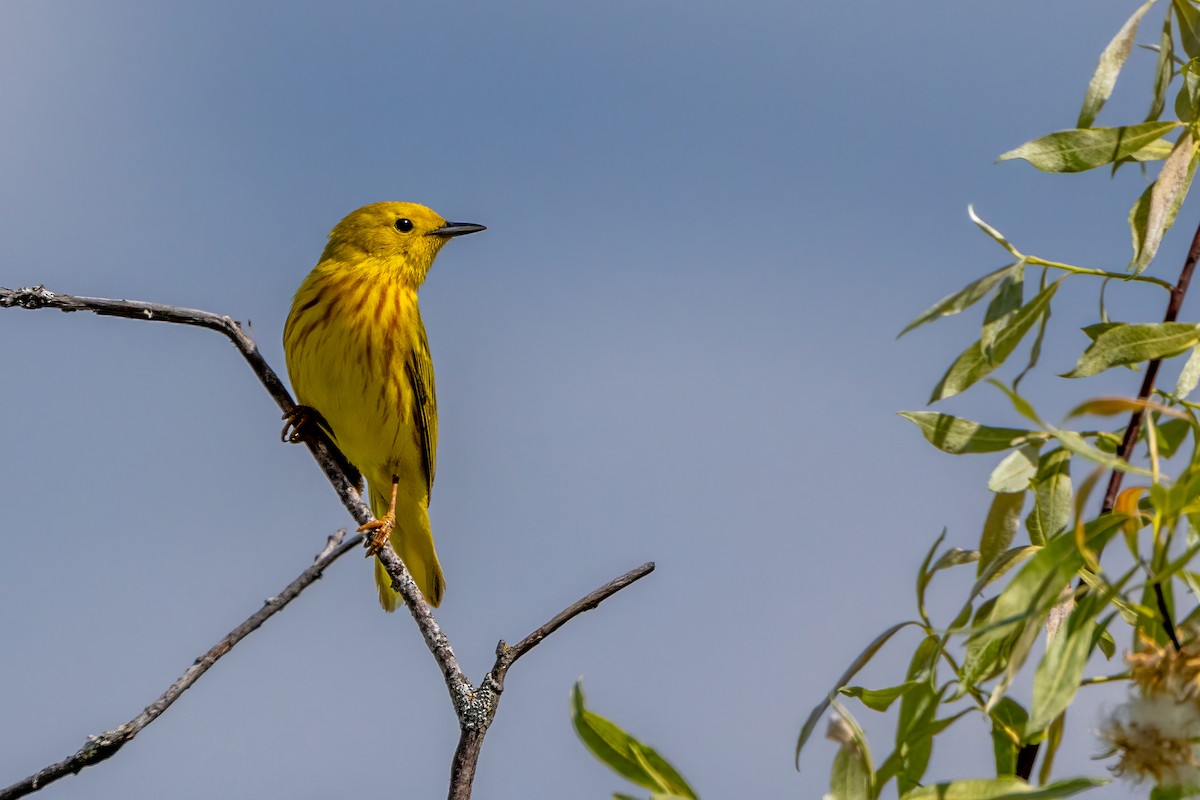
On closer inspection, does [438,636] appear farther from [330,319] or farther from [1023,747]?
[330,319]

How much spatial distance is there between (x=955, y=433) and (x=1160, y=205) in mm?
432

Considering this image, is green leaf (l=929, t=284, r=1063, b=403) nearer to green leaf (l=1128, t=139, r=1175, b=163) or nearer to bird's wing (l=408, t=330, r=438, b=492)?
green leaf (l=1128, t=139, r=1175, b=163)

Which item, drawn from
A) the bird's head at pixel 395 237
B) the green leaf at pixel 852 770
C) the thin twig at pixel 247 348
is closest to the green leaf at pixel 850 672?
the green leaf at pixel 852 770

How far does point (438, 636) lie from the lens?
3064mm

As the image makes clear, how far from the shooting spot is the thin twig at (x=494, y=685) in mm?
2410

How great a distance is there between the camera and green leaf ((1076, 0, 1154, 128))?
5.95ft

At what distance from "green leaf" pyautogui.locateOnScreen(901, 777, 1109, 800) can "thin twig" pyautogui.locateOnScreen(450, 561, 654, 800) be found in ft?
3.57

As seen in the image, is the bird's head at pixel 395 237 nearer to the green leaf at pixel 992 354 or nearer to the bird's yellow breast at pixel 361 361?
the bird's yellow breast at pixel 361 361

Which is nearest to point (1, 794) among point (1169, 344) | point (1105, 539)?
point (1105, 539)

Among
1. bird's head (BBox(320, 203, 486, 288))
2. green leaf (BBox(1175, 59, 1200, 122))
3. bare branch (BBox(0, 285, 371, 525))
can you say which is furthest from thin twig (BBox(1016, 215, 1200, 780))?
bird's head (BBox(320, 203, 486, 288))

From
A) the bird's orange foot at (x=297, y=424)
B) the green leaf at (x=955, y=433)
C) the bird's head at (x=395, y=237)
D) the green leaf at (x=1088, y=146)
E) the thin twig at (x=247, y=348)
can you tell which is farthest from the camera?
the bird's head at (x=395, y=237)

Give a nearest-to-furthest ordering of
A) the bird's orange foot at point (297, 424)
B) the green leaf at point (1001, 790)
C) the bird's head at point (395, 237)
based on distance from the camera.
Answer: the green leaf at point (1001, 790) → the bird's orange foot at point (297, 424) → the bird's head at point (395, 237)

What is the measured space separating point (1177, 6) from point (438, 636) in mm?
2049

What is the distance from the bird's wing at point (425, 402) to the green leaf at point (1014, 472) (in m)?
5.05
